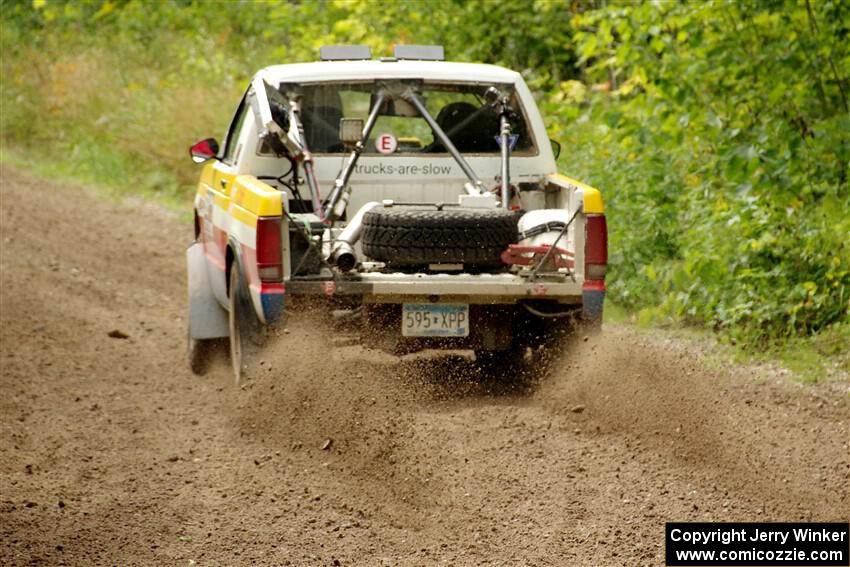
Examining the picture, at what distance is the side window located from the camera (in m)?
9.41

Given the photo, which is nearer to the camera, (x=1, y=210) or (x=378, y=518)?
(x=378, y=518)

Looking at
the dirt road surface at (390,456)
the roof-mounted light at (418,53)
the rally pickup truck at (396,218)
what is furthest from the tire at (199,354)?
the roof-mounted light at (418,53)

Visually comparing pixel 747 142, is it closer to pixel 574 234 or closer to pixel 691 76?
pixel 691 76

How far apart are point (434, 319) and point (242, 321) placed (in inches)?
46.1

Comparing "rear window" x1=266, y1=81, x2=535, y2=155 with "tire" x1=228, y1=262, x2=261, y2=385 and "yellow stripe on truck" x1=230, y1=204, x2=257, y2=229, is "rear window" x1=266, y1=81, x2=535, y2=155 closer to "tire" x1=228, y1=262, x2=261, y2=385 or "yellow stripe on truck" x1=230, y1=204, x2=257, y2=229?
"yellow stripe on truck" x1=230, y1=204, x2=257, y2=229

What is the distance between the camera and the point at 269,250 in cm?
748

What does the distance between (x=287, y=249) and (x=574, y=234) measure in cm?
154

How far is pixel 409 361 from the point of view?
8.65 m

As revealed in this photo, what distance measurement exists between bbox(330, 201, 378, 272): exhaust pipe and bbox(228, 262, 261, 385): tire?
0.59m

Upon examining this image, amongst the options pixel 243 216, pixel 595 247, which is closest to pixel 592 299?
pixel 595 247

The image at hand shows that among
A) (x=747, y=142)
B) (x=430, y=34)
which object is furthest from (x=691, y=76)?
(x=430, y=34)

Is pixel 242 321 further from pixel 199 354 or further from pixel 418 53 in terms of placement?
pixel 418 53

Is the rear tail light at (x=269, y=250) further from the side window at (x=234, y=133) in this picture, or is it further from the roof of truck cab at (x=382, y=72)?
the side window at (x=234, y=133)

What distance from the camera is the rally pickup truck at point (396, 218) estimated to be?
7613mm
